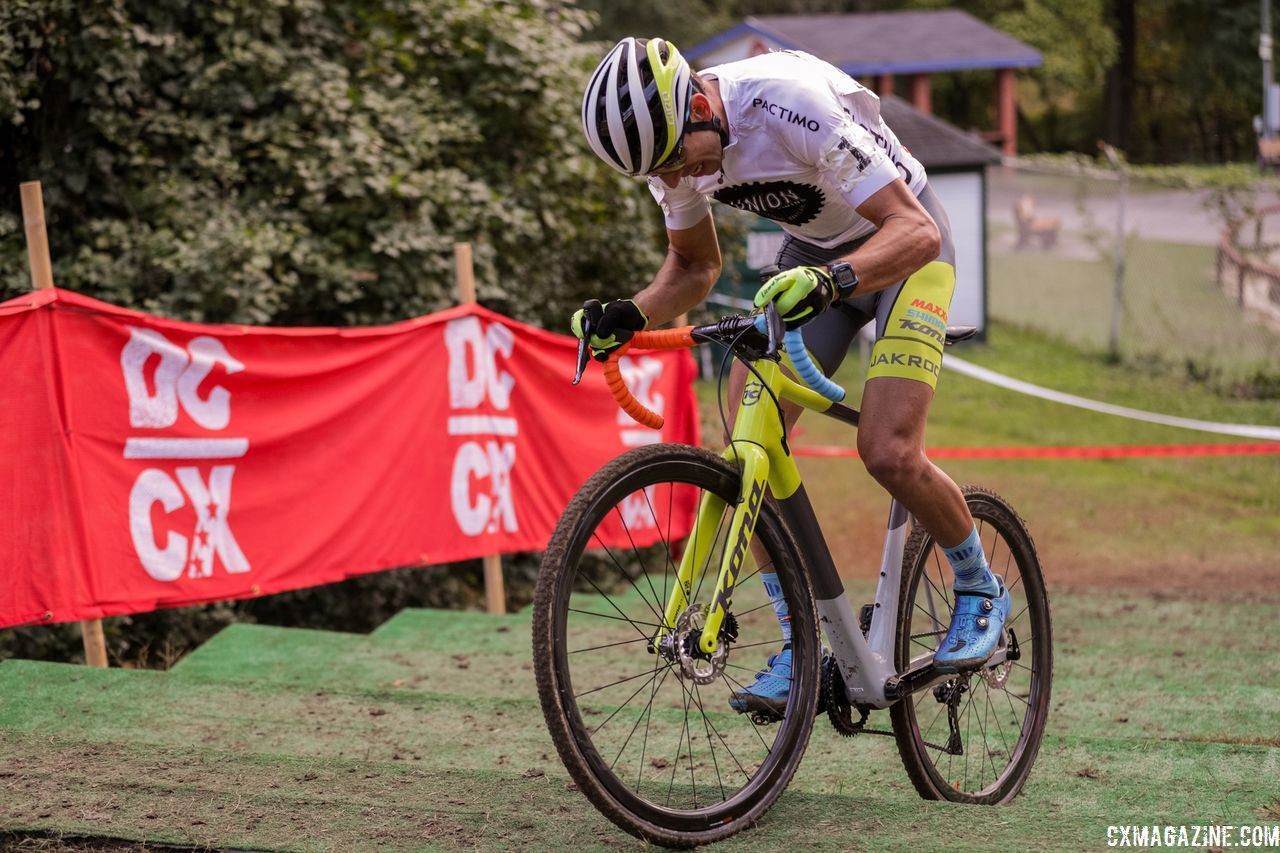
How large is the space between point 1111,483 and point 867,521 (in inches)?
112

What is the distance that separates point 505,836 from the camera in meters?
3.23

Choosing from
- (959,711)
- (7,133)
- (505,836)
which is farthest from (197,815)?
(7,133)

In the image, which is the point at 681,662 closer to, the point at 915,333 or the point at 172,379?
the point at 915,333

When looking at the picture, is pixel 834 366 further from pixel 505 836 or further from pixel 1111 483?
pixel 1111 483

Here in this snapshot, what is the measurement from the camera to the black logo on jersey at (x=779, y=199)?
3668mm

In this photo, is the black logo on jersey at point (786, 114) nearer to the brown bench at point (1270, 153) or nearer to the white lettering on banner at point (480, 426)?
the white lettering on banner at point (480, 426)

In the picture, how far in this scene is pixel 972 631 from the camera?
395 cm

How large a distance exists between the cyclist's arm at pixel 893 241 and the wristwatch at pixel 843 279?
0.04 metres

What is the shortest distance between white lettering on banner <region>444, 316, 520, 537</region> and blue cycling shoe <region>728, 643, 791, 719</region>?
4060 millimetres

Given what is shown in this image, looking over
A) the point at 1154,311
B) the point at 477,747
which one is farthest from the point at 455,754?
the point at 1154,311

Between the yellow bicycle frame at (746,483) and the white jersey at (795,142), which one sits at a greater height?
the white jersey at (795,142)

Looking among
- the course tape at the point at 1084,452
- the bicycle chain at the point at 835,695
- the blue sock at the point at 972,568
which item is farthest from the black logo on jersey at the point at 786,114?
the course tape at the point at 1084,452

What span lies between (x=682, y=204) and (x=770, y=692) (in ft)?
4.51

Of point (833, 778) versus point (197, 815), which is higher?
point (197, 815)
